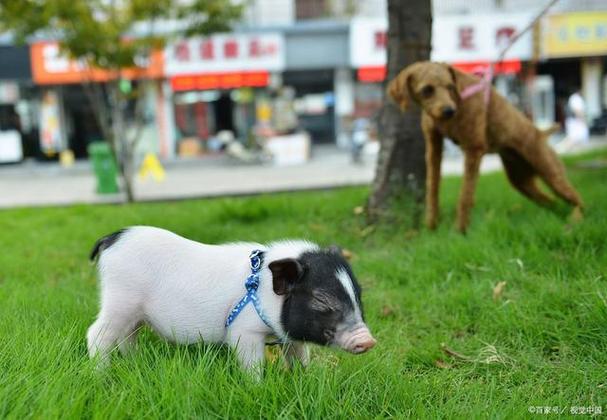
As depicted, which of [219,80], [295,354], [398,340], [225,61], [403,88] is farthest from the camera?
[219,80]

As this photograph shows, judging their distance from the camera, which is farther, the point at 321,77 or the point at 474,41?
the point at 321,77

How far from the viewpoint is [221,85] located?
23281 millimetres

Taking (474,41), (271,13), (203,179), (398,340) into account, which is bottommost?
(203,179)

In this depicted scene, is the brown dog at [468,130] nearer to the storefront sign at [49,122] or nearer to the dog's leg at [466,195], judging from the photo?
the dog's leg at [466,195]

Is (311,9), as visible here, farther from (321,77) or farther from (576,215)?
(576,215)

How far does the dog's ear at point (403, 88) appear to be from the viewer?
4.88 metres

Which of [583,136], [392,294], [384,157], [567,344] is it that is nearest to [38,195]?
[384,157]

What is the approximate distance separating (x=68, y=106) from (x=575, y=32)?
64.4 feet

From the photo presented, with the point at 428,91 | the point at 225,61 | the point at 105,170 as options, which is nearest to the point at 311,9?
the point at 225,61

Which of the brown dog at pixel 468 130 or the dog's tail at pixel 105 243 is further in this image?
the brown dog at pixel 468 130

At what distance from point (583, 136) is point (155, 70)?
569 inches

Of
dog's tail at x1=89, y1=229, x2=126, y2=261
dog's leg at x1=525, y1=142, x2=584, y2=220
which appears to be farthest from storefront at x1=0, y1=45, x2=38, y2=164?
dog's tail at x1=89, y1=229, x2=126, y2=261

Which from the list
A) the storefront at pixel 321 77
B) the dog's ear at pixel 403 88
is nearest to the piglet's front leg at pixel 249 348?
the dog's ear at pixel 403 88

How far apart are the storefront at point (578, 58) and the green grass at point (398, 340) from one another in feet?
67.0
